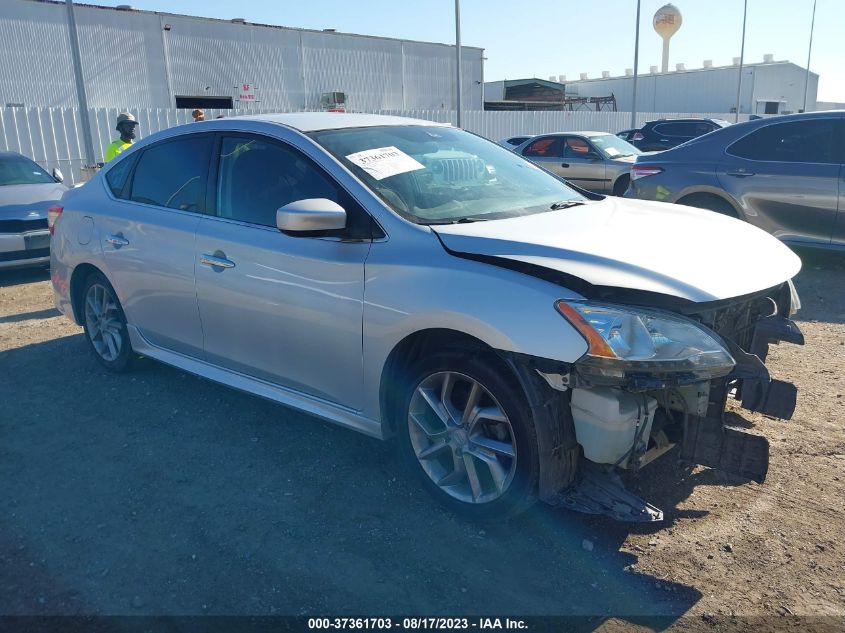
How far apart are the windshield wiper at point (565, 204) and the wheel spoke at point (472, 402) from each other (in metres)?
1.24

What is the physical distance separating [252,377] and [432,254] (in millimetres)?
1428

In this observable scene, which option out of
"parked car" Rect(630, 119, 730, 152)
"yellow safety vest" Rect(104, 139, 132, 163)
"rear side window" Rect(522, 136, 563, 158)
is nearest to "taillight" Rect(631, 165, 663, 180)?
"yellow safety vest" Rect(104, 139, 132, 163)

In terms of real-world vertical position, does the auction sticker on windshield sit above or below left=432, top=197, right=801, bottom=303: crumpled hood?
above

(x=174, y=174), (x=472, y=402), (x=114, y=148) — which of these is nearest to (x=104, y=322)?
(x=174, y=174)

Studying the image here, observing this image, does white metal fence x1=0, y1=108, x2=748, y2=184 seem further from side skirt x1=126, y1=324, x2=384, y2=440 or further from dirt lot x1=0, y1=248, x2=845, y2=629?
dirt lot x1=0, y1=248, x2=845, y2=629

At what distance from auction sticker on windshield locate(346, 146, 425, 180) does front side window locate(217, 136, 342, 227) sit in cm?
20

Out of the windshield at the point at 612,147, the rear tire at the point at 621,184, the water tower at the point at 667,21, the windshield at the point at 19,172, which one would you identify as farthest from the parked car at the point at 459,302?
the water tower at the point at 667,21

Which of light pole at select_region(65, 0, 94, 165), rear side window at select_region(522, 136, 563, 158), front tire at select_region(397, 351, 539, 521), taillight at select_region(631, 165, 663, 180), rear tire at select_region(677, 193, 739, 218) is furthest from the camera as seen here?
rear side window at select_region(522, 136, 563, 158)

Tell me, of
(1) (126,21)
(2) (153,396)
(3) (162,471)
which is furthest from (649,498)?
(1) (126,21)

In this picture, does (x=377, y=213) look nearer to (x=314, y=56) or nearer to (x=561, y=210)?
(x=561, y=210)

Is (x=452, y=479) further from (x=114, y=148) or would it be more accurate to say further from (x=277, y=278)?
(x=114, y=148)

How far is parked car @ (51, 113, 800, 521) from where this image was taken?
262cm

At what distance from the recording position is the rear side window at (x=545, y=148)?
1473 cm

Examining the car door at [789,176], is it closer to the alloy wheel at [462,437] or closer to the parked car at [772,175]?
the parked car at [772,175]
